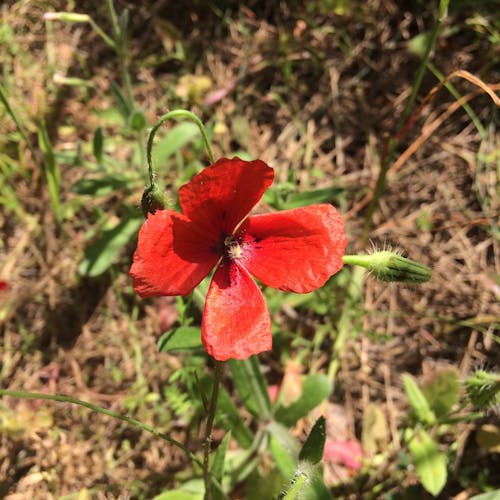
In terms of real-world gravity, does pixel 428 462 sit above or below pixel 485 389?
below

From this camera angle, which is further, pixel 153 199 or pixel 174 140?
pixel 174 140

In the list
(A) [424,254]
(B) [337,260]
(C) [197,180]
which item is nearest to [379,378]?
(A) [424,254]

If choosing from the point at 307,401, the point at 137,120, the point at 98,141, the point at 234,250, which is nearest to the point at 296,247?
the point at 234,250

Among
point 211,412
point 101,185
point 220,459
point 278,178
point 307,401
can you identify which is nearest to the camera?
point 211,412

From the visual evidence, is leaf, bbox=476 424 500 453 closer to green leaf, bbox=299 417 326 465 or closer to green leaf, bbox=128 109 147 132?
green leaf, bbox=299 417 326 465

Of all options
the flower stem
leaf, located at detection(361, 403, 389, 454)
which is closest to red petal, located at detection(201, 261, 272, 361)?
the flower stem

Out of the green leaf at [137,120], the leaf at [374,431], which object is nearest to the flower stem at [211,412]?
the leaf at [374,431]

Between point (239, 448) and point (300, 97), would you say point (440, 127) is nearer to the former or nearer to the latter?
point (300, 97)

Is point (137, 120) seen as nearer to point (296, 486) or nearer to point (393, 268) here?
point (393, 268)
